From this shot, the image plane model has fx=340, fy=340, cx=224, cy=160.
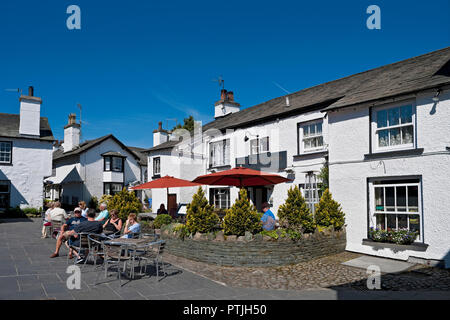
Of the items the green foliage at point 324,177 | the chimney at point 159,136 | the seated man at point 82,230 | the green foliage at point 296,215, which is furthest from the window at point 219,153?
the chimney at point 159,136

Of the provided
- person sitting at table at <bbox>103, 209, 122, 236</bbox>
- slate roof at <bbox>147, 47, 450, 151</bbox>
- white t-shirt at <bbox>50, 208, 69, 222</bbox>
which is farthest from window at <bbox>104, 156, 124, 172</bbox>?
person sitting at table at <bbox>103, 209, 122, 236</bbox>

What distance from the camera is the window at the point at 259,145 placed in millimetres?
17266

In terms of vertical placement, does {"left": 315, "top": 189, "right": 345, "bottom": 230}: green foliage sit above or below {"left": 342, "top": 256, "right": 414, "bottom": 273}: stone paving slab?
above

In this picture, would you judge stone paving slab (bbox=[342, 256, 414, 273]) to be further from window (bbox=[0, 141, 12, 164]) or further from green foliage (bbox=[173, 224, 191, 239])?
window (bbox=[0, 141, 12, 164])

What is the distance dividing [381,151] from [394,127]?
2.81ft

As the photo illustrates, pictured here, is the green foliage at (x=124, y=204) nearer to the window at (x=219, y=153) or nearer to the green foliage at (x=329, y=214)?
the window at (x=219, y=153)

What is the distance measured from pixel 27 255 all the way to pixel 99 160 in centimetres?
2515

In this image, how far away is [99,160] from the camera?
3450 cm

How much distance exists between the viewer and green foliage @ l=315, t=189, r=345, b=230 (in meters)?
11.4

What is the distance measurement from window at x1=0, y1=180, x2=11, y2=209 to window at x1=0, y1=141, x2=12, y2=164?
1.71m

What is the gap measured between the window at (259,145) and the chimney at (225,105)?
27.1 ft

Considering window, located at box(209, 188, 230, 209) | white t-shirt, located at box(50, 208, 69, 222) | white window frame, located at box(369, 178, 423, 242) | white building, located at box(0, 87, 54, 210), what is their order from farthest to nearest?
1. white building, located at box(0, 87, 54, 210)
2. window, located at box(209, 188, 230, 209)
3. white t-shirt, located at box(50, 208, 69, 222)
4. white window frame, located at box(369, 178, 423, 242)

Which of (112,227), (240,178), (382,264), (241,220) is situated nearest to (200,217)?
(241,220)
